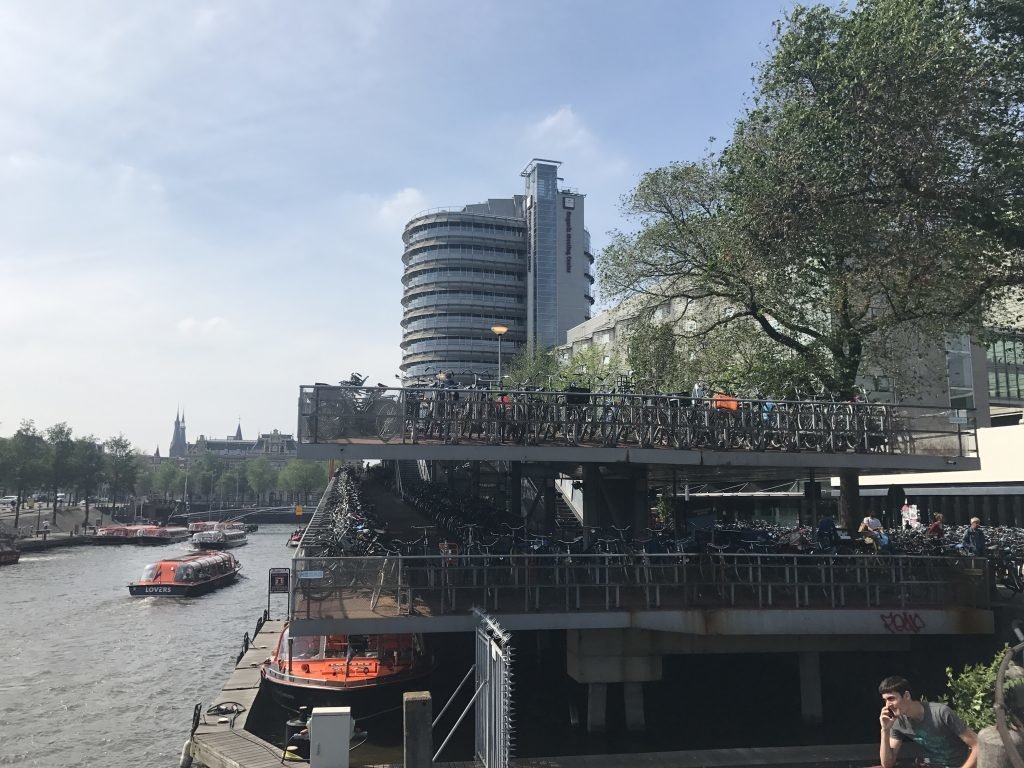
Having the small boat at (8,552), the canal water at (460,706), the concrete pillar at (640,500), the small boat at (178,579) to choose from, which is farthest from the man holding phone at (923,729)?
the small boat at (8,552)

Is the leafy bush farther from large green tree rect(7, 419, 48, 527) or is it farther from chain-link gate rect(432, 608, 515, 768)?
large green tree rect(7, 419, 48, 527)

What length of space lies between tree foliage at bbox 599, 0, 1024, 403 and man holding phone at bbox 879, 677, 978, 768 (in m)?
15.6

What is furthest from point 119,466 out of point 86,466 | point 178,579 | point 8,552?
point 178,579

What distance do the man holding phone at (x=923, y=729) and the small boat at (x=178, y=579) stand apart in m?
50.6

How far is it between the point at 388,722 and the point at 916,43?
20.4m

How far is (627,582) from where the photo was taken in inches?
→ 693

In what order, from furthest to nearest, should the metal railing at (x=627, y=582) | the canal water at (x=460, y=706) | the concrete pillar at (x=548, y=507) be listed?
the concrete pillar at (x=548, y=507) → the canal water at (x=460, y=706) → the metal railing at (x=627, y=582)

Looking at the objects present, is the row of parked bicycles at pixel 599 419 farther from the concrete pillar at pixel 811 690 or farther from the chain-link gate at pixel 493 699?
the chain-link gate at pixel 493 699

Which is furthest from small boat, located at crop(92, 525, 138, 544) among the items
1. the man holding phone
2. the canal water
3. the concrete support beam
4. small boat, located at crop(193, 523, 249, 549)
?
Result: the man holding phone

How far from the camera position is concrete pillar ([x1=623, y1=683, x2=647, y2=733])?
19203mm

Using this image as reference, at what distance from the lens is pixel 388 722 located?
20.2 m

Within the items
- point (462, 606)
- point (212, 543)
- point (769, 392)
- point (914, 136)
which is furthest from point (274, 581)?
point (212, 543)

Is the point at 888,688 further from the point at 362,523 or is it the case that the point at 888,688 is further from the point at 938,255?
the point at 362,523

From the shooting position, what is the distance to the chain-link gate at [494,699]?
1119cm
